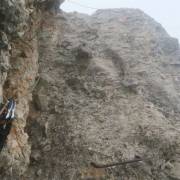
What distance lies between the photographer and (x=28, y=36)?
43.1ft

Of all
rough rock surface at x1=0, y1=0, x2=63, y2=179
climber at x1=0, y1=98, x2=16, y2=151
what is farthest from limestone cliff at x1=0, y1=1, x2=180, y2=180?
climber at x1=0, y1=98, x2=16, y2=151

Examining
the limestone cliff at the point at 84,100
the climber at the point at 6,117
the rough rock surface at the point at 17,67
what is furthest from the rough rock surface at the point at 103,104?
the climber at the point at 6,117

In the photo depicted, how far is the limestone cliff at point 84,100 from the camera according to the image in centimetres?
1236

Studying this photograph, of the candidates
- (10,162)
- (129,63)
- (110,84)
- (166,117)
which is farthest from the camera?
(129,63)

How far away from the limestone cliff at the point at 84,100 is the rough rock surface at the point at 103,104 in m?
0.04

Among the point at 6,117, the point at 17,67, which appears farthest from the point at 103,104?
the point at 6,117

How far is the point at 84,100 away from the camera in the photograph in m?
16.8

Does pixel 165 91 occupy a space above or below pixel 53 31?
below

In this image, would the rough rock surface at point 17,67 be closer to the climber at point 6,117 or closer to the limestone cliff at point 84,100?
the limestone cliff at point 84,100

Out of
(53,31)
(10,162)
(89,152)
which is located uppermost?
(53,31)

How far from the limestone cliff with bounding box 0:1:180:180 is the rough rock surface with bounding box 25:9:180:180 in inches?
1.6

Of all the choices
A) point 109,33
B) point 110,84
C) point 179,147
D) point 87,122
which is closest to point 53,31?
point 110,84

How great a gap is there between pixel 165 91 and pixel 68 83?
17.4ft

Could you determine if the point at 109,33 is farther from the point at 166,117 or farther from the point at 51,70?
the point at 166,117
